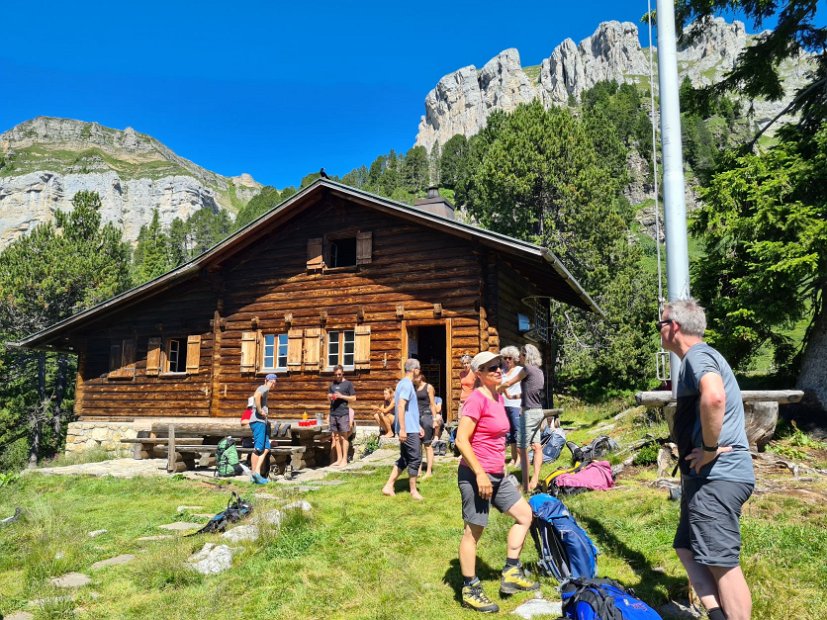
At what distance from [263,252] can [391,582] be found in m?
14.0

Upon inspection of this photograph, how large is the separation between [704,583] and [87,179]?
6276 inches

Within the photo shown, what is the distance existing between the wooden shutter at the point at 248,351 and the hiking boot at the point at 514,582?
13.5 m

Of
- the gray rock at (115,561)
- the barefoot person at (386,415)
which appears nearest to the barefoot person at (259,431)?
the barefoot person at (386,415)

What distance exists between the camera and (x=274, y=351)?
16859mm

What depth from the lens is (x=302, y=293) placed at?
1659cm

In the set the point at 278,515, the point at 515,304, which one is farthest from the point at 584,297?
the point at 278,515

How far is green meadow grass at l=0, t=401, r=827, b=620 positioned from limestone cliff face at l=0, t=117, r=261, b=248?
4609 inches

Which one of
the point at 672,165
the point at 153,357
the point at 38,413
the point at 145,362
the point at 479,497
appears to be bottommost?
the point at 38,413

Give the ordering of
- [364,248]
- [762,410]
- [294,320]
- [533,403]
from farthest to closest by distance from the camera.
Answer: [294,320], [364,248], [533,403], [762,410]

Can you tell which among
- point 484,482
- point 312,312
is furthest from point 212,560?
point 312,312

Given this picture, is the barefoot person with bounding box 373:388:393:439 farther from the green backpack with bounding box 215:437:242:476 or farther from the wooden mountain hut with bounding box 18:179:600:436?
the green backpack with bounding box 215:437:242:476

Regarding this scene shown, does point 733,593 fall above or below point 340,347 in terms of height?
below

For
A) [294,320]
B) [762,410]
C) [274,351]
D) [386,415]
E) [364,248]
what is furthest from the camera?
[274,351]

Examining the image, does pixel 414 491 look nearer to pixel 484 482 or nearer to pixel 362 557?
pixel 362 557
